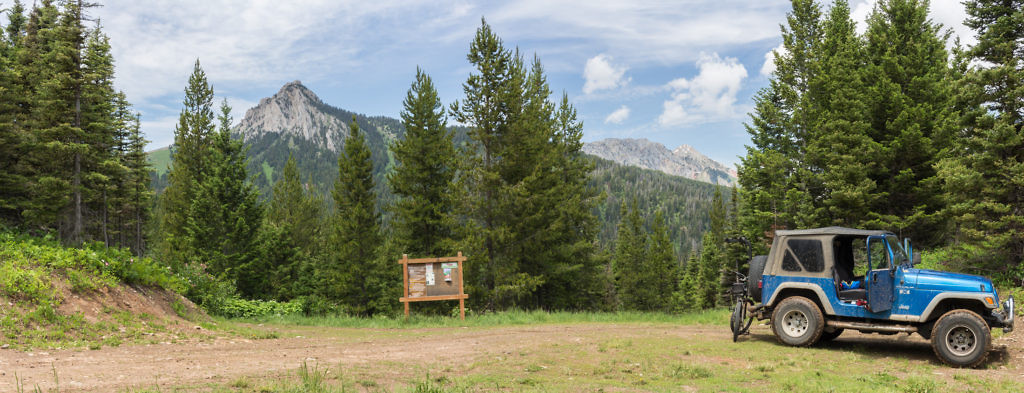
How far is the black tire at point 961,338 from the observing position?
8.20 meters

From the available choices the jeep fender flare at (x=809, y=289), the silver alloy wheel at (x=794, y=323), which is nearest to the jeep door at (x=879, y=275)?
the jeep fender flare at (x=809, y=289)

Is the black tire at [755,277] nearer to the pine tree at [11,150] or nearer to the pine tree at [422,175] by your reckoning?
the pine tree at [422,175]

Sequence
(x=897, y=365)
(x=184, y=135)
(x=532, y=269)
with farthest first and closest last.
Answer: (x=184, y=135), (x=532, y=269), (x=897, y=365)

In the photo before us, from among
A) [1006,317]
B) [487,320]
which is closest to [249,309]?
[487,320]

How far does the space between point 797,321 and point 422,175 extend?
65.7 feet

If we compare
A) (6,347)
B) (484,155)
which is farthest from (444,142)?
(6,347)

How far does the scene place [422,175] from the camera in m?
26.6

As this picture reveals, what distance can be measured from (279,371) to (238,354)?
7.33 feet

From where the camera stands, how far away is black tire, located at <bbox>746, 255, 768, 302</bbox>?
35.4 ft

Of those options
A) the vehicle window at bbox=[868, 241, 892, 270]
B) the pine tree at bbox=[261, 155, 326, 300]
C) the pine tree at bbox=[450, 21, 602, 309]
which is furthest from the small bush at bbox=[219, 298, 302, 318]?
the pine tree at bbox=[261, 155, 326, 300]

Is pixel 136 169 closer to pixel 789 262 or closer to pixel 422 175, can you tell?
pixel 422 175

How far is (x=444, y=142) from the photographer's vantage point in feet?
88.8

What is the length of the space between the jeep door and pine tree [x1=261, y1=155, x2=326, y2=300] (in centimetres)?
3281

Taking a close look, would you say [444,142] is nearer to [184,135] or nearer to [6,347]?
[6,347]
